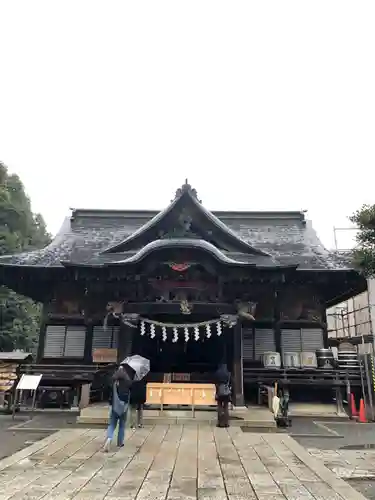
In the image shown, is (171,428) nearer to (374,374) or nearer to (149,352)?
(149,352)

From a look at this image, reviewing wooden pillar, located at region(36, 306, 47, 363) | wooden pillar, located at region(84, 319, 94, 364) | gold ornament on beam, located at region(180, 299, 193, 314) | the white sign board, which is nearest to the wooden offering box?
gold ornament on beam, located at region(180, 299, 193, 314)

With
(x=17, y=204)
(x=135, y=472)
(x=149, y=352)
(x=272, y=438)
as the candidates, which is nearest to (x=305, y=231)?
(x=149, y=352)

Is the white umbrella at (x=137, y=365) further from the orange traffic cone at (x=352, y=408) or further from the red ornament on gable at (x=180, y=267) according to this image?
the orange traffic cone at (x=352, y=408)

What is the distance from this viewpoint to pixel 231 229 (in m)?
21.1

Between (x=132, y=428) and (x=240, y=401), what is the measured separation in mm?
4265

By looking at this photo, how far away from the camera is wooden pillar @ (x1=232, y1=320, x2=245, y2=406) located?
13305 millimetres

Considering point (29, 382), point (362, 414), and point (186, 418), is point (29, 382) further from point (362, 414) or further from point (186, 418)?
point (362, 414)

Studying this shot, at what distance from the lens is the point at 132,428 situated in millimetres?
10609

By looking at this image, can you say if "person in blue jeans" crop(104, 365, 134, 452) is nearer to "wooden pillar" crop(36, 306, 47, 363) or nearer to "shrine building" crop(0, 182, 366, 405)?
"shrine building" crop(0, 182, 366, 405)

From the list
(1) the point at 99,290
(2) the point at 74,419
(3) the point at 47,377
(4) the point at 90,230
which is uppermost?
(4) the point at 90,230

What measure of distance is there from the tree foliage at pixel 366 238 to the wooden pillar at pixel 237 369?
18.9 feet

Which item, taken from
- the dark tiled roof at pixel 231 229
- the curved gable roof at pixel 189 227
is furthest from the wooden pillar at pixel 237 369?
the curved gable roof at pixel 189 227

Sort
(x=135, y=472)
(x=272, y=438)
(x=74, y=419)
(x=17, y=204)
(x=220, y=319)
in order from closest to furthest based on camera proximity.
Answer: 1. (x=135, y=472)
2. (x=272, y=438)
3. (x=74, y=419)
4. (x=220, y=319)
5. (x=17, y=204)

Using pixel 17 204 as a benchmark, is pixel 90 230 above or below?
below
